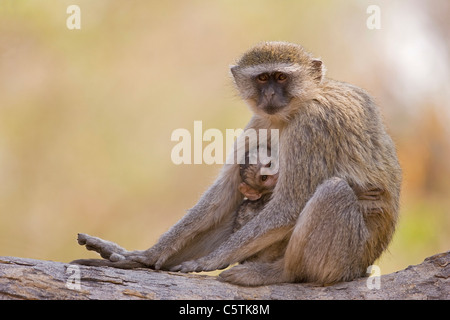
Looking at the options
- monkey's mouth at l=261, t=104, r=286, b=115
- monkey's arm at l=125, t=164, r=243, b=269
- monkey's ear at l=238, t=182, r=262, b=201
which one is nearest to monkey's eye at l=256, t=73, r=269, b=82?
monkey's mouth at l=261, t=104, r=286, b=115

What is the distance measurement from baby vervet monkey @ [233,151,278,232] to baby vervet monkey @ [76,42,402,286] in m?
0.24

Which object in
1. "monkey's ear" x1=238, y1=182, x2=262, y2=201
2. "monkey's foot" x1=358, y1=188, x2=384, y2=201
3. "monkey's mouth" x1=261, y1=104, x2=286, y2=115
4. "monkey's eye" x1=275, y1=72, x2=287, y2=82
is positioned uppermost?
"monkey's eye" x1=275, y1=72, x2=287, y2=82

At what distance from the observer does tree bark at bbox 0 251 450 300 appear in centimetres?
580

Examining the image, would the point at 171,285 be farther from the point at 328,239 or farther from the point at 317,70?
the point at 317,70

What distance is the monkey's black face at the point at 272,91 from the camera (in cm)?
727

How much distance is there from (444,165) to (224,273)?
30.6ft

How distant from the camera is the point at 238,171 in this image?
26.2ft

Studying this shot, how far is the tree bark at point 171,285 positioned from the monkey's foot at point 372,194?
998mm

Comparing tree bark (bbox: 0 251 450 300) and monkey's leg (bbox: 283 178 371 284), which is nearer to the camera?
tree bark (bbox: 0 251 450 300)

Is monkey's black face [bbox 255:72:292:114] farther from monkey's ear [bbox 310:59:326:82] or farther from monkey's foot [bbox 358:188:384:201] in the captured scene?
monkey's foot [bbox 358:188:384:201]

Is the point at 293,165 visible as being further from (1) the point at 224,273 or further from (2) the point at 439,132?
(2) the point at 439,132
